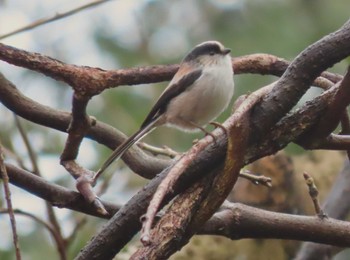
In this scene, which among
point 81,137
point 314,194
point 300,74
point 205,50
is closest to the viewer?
point 300,74

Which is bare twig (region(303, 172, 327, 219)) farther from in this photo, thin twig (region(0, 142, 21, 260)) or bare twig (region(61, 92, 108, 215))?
thin twig (region(0, 142, 21, 260))

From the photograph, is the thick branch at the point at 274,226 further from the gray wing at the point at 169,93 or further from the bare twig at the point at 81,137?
the gray wing at the point at 169,93

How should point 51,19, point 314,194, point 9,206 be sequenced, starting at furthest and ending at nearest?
point 51,19 → point 314,194 → point 9,206

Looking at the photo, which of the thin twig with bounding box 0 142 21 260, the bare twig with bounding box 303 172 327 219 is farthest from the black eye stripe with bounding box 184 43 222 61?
the thin twig with bounding box 0 142 21 260

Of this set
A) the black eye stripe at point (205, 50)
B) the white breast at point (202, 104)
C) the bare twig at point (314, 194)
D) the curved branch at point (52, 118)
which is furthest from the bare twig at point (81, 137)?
the black eye stripe at point (205, 50)

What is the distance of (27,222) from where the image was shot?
158 inches

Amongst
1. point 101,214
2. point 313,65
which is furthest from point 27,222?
point 313,65

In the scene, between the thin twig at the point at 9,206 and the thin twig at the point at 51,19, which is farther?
the thin twig at the point at 51,19

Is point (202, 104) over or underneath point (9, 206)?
over

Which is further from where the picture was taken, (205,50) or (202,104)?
(205,50)

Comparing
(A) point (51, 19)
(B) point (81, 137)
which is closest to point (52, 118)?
(B) point (81, 137)

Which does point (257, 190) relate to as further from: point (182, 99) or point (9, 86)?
point (9, 86)

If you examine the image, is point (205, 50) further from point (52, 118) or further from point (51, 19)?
point (52, 118)

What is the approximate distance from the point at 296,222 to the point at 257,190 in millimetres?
1339
